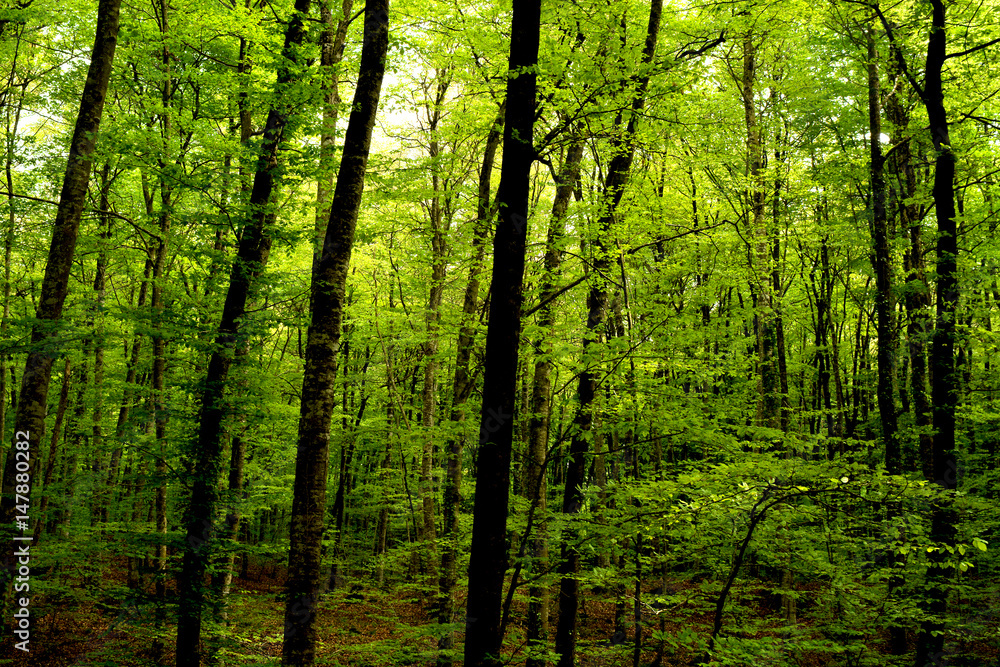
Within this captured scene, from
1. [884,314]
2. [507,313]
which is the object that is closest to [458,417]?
[507,313]

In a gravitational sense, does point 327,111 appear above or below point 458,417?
above

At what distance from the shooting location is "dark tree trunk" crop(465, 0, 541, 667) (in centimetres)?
506

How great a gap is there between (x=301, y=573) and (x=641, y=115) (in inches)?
266

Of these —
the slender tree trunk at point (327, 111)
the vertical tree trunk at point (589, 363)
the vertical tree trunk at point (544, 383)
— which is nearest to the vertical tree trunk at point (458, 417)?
the vertical tree trunk at point (544, 383)

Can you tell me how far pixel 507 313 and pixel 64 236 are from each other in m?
6.15

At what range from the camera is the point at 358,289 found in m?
18.7

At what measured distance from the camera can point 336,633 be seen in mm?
15992

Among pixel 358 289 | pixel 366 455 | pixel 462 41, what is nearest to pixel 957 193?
pixel 462 41

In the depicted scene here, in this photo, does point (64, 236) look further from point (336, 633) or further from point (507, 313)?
point (336, 633)

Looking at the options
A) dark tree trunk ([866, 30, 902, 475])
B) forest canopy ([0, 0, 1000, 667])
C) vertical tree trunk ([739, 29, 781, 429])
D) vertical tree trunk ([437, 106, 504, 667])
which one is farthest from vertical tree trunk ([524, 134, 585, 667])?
dark tree trunk ([866, 30, 902, 475])

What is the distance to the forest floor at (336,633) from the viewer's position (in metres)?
7.74

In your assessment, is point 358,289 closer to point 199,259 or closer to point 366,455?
point 199,259

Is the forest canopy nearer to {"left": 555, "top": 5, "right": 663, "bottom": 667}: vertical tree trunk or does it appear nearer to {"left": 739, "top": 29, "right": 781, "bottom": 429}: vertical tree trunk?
{"left": 555, "top": 5, "right": 663, "bottom": 667}: vertical tree trunk

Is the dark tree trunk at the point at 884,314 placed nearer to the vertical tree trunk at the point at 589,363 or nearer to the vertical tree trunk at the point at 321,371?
the vertical tree trunk at the point at 589,363
